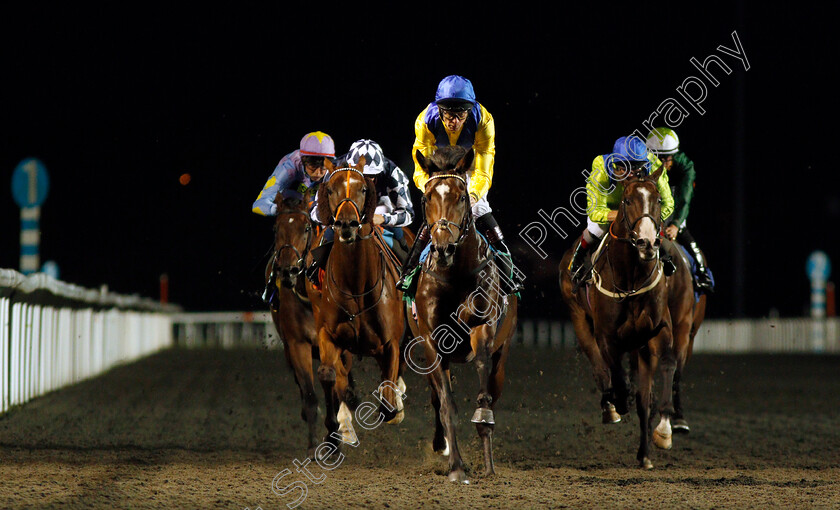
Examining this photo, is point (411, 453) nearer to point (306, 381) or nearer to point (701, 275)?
point (306, 381)

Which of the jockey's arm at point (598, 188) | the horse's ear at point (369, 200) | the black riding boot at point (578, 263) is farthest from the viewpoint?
the black riding boot at point (578, 263)

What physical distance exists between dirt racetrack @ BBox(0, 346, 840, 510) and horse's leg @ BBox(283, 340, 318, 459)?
231 millimetres

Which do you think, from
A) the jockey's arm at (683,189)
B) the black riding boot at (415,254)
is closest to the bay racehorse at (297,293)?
the black riding boot at (415,254)

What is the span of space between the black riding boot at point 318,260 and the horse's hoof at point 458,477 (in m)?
2.08

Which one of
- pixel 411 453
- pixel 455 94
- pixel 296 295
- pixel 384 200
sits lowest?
pixel 411 453

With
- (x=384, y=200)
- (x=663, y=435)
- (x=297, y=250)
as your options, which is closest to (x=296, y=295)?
(x=297, y=250)

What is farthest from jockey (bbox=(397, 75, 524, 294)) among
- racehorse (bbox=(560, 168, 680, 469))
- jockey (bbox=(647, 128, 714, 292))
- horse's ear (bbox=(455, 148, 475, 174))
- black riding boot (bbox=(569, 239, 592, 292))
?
jockey (bbox=(647, 128, 714, 292))

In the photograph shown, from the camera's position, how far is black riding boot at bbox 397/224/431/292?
7617 mm

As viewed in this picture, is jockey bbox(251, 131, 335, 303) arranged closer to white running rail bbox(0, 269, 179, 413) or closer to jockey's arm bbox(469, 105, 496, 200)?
jockey's arm bbox(469, 105, 496, 200)

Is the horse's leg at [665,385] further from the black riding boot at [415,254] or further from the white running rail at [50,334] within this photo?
the white running rail at [50,334]

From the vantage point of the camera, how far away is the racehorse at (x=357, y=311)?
8.00 metres

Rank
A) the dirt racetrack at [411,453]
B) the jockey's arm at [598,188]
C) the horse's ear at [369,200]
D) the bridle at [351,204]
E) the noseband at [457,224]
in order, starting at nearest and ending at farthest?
the dirt racetrack at [411,453] < the noseband at [457,224] < the bridle at [351,204] < the horse's ear at [369,200] < the jockey's arm at [598,188]

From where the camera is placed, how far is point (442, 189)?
6809 millimetres

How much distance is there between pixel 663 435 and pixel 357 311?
233 centimetres
